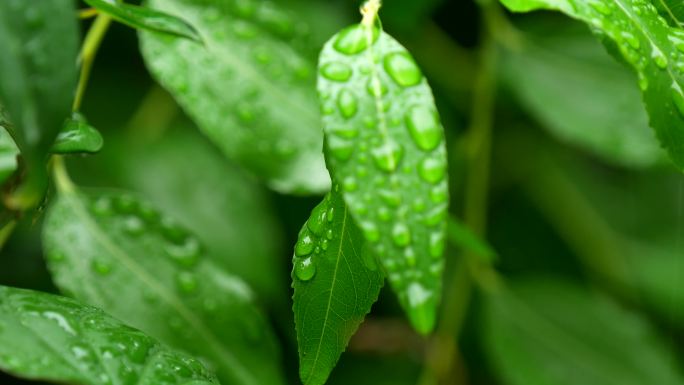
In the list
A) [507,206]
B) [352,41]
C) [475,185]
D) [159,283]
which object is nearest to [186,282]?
[159,283]

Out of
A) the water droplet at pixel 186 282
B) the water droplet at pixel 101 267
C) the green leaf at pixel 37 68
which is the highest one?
the green leaf at pixel 37 68

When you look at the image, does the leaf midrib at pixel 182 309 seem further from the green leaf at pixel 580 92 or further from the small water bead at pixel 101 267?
the green leaf at pixel 580 92

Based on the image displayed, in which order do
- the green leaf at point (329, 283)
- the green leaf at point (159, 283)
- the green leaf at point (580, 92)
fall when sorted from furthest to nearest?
the green leaf at point (580, 92), the green leaf at point (159, 283), the green leaf at point (329, 283)

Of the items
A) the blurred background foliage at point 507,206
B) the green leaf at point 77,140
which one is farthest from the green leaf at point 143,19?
the blurred background foliage at point 507,206

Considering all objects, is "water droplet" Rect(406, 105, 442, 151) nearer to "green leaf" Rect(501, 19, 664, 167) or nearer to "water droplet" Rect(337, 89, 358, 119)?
"water droplet" Rect(337, 89, 358, 119)

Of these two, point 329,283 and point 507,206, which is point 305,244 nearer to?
point 329,283

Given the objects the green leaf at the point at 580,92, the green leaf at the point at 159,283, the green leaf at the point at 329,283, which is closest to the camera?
the green leaf at the point at 329,283

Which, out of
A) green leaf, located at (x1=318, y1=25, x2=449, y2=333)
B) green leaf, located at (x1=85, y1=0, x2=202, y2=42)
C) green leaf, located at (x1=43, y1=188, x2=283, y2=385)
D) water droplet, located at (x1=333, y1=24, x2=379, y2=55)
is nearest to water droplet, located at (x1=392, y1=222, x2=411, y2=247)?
green leaf, located at (x1=318, y1=25, x2=449, y2=333)
